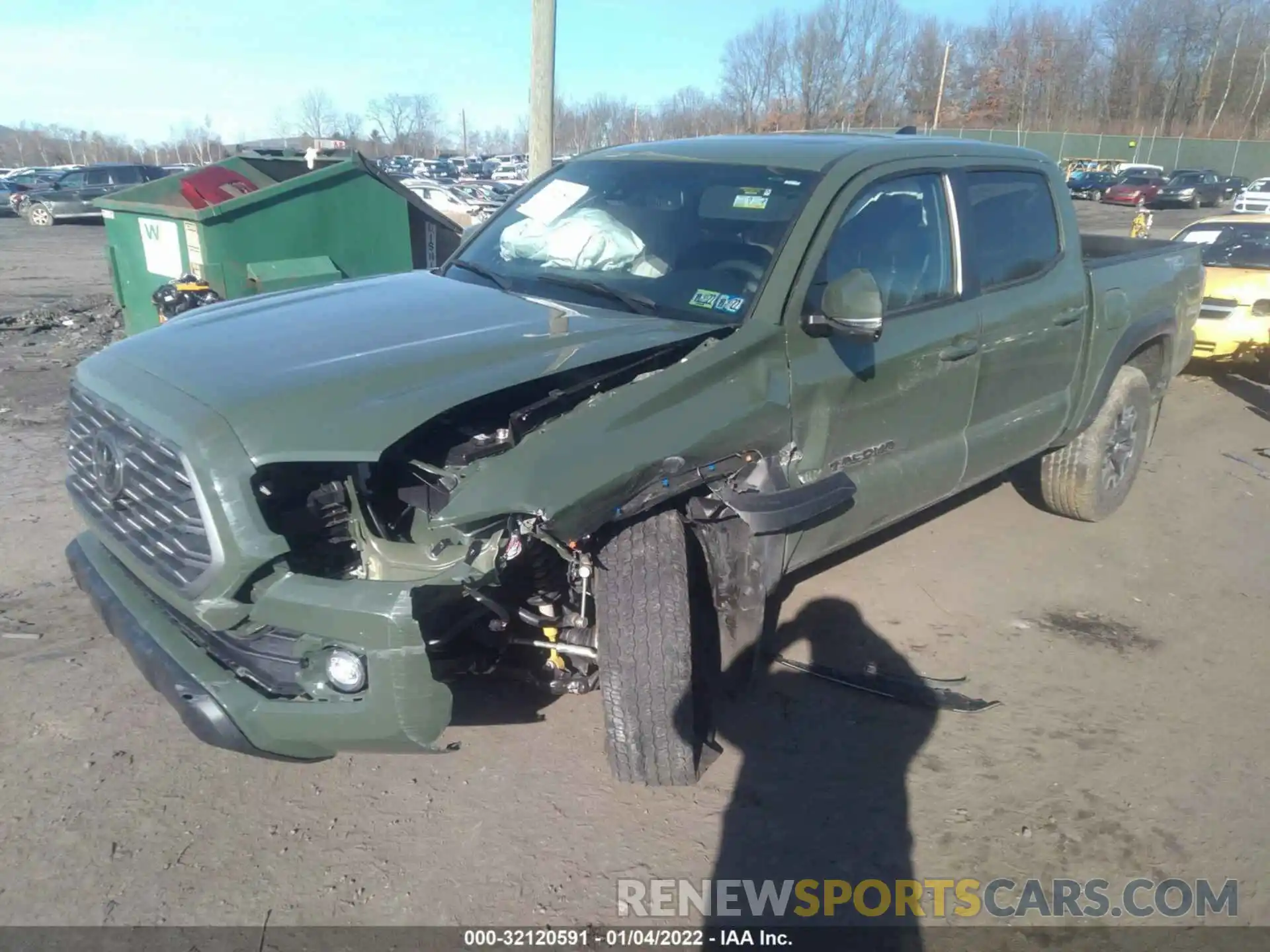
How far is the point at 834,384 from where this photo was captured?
3301 mm

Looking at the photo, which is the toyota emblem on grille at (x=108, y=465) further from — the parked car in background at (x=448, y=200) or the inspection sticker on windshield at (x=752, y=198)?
the parked car in background at (x=448, y=200)

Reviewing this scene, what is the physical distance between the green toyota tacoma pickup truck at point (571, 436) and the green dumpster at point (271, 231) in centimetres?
349

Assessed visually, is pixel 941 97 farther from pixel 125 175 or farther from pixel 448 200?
pixel 125 175

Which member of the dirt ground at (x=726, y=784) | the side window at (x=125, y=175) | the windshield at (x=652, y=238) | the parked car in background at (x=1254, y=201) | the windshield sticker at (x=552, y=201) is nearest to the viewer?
the dirt ground at (x=726, y=784)

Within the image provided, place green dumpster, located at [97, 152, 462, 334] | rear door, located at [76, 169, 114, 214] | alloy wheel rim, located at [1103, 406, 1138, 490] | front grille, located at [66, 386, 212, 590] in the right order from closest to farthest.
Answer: front grille, located at [66, 386, 212, 590], alloy wheel rim, located at [1103, 406, 1138, 490], green dumpster, located at [97, 152, 462, 334], rear door, located at [76, 169, 114, 214]

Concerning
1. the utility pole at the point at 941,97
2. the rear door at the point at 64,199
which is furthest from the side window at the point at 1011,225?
the utility pole at the point at 941,97

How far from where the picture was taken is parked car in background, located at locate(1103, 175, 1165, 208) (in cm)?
3688

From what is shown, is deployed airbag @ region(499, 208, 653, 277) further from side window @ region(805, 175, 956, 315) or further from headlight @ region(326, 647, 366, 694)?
headlight @ region(326, 647, 366, 694)

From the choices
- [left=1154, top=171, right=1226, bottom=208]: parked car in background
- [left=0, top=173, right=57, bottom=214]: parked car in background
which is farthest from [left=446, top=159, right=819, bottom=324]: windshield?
[left=1154, top=171, right=1226, bottom=208]: parked car in background

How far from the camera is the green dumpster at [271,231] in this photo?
274 inches

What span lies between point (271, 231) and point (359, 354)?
4.90 m

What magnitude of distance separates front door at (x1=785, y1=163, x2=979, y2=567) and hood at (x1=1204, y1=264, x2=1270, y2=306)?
244 inches

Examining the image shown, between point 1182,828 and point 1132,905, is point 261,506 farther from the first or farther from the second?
point 1182,828

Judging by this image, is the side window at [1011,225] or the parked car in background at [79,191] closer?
the side window at [1011,225]
